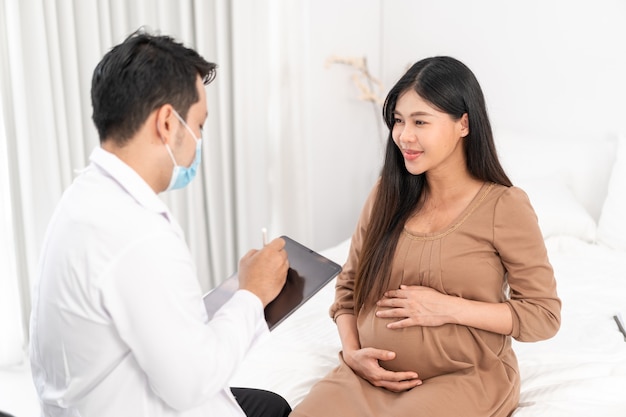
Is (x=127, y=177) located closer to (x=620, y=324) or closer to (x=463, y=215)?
(x=463, y=215)

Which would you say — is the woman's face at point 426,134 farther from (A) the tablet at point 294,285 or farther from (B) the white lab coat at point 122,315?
(B) the white lab coat at point 122,315

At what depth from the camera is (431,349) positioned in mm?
1334

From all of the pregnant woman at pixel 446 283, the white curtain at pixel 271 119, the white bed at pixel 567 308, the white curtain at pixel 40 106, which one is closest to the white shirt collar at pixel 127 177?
the white bed at pixel 567 308

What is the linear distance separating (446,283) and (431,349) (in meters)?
0.14

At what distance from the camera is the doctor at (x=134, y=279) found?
0.90 meters

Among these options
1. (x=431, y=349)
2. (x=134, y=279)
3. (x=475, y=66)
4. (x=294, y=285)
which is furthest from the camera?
(x=475, y=66)

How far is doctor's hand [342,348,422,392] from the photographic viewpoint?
133cm

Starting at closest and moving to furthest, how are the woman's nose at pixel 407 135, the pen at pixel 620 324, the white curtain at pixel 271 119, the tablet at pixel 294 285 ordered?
1. the tablet at pixel 294 285
2. the woman's nose at pixel 407 135
3. the pen at pixel 620 324
4. the white curtain at pixel 271 119

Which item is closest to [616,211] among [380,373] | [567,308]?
[567,308]

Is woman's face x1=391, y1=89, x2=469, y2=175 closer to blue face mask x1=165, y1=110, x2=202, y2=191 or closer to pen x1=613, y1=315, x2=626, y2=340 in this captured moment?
blue face mask x1=165, y1=110, x2=202, y2=191

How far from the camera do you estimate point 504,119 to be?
3.02 meters

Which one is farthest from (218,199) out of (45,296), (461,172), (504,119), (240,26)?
(45,296)

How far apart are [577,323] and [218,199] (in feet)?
4.91

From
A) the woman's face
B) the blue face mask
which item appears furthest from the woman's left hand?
the blue face mask
